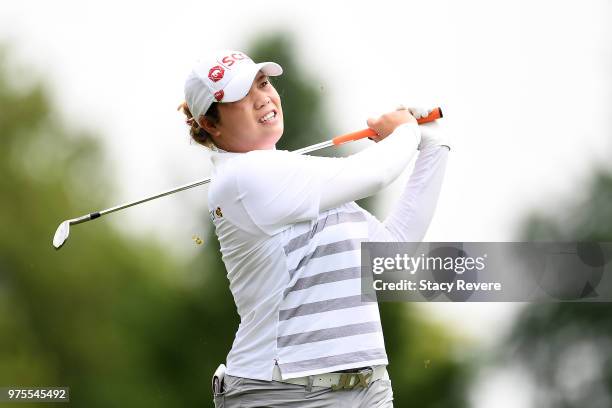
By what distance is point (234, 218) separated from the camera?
2.82 m

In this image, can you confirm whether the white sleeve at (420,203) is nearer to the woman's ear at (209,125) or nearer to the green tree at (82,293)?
the woman's ear at (209,125)

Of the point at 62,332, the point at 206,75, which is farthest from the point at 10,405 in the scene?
the point at 206,75

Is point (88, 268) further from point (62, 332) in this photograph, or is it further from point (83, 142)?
point (83, 142)

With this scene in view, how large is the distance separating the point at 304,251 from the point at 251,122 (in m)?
0.34

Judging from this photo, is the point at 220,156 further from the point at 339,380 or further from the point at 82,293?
the point at 82,293

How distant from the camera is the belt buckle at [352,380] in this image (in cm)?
272

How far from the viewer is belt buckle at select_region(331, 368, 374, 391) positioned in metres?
2.72

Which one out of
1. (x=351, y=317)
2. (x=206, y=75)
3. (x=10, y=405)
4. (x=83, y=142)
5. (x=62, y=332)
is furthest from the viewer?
(x=83, y=142)

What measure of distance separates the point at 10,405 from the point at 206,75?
21.4ft

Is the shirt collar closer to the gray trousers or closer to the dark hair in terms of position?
the dark hair

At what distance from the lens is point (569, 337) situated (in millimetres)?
10047

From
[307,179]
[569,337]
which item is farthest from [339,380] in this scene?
[569,337]

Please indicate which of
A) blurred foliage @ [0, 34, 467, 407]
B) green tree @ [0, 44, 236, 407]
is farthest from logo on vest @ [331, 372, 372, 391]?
green tree @ [0, 44, 236, 407]

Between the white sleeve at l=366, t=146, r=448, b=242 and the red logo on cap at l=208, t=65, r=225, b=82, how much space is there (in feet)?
1.45
